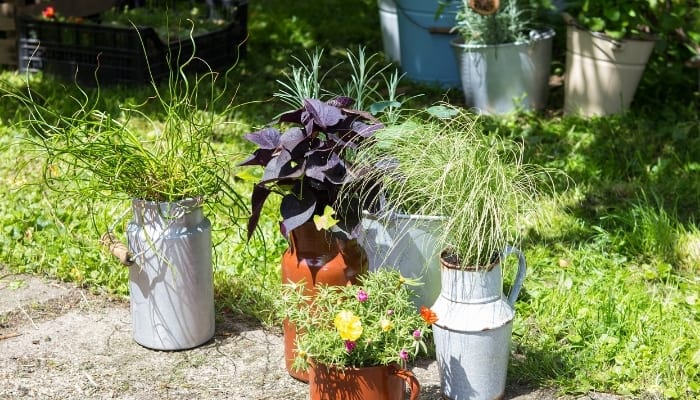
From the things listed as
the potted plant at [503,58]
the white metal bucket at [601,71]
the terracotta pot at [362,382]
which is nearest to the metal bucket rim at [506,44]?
the potted plant at [503,58]

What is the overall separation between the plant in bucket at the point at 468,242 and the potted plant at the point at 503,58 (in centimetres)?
297

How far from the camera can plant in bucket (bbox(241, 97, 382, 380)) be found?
2949 millimetres

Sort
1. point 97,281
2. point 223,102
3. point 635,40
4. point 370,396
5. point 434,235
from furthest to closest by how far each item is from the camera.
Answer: point 223,102, point 635,40, point 97,281, point 434,235, point 370,396

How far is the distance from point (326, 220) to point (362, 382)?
488 millimetres

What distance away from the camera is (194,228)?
3.23 metres

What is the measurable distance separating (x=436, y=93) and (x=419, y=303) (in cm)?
328

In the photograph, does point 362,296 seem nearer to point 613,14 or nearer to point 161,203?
point 161,203

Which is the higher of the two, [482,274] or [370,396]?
[482,274]

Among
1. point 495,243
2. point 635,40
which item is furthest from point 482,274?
point 635,40

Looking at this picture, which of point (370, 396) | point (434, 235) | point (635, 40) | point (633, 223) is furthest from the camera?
point (635, 40)

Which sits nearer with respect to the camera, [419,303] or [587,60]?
[419,303]

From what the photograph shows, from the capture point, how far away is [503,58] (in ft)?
19.4

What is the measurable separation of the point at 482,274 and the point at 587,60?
3.25 meters

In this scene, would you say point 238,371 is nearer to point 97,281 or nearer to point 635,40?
point 97,281
